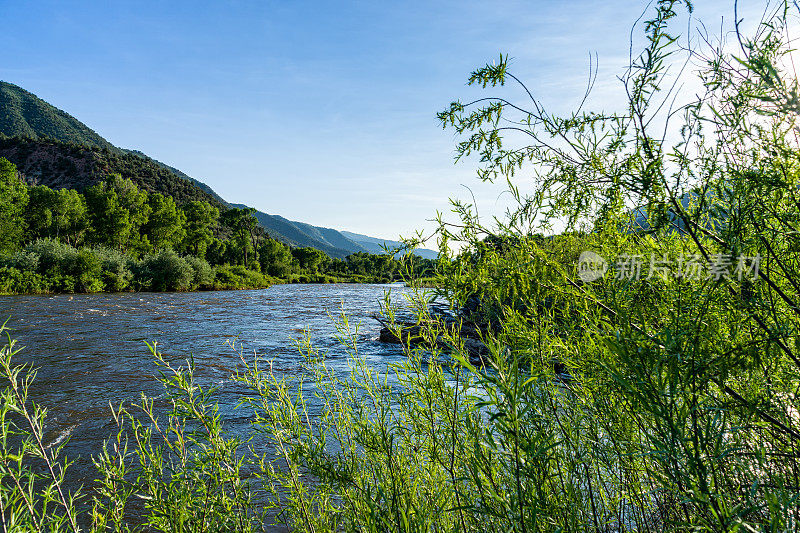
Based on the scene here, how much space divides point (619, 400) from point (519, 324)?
61 centimetres

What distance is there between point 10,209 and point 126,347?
115ft

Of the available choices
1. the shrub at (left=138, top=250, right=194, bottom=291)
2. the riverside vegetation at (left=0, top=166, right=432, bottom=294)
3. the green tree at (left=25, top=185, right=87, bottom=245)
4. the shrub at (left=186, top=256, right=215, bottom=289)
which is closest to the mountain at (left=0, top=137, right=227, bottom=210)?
the riverside vegetation at (left=0, top=166, right=432, bottom=294)

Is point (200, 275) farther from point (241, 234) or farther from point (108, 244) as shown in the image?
point (241, 234)

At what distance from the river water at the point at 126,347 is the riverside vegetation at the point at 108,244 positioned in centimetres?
620

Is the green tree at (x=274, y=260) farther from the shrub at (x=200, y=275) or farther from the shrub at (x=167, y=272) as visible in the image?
the shrub at (x=167, y=272)

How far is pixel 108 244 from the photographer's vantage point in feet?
148

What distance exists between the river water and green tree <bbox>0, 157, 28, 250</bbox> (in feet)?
52.3

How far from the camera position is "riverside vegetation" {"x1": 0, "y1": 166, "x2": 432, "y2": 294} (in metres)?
30.0

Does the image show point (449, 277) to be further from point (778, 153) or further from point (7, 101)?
point (7, 101)

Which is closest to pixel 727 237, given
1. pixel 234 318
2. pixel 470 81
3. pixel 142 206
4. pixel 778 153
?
pixel 778 153

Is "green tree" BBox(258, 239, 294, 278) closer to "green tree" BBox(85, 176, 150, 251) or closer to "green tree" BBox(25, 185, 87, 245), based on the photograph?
"green tree" BBox(85, 176, 150, 251)

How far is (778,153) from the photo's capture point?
1.65 meters

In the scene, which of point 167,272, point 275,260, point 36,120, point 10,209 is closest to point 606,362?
point 167,272

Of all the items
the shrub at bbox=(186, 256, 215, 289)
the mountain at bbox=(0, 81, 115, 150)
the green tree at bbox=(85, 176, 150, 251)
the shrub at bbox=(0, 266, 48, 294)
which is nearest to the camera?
the shrub at bbox=(0, 266, 48, 294)
